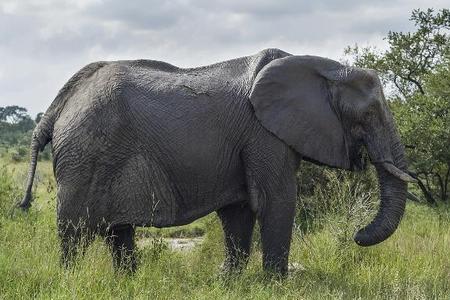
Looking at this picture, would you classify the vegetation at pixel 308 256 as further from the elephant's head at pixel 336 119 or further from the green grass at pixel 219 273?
the elephant's head at pixel 336 119

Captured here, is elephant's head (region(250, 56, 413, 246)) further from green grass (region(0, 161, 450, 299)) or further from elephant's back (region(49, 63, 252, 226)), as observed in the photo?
green grass (region(0, 161, 450, 299))

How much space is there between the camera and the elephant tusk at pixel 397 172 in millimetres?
6180

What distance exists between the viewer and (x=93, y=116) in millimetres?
5961

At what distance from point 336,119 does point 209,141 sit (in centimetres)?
125

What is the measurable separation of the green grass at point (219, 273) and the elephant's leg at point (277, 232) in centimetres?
18

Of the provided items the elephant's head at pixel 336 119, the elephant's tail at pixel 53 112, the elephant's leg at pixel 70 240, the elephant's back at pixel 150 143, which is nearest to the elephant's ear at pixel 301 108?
the elephant's head at pixel 336 119

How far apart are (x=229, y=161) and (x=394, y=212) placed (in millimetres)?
1612

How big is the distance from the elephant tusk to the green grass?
3.11 feet

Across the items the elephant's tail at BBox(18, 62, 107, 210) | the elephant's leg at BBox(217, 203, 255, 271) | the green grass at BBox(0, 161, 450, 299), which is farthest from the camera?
the elephant's leg at BBox(217, 203, 255, 271)

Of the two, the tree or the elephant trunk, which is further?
the tree

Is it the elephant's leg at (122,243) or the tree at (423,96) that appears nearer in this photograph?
the elephant's leg at (122,243)

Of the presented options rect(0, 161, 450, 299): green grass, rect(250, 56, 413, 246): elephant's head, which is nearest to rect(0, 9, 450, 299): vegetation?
rect(0, 161, 450, 299): green grass

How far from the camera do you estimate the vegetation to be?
5344mm

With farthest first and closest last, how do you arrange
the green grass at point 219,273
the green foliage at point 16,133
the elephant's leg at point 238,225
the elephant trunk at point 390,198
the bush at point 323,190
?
the green foliage at point 16,133 < the bush at point 323,190 < the elephant's leg at point 238,225 < the elephant trunk at point 390,198 < the green grass at point 219,273
